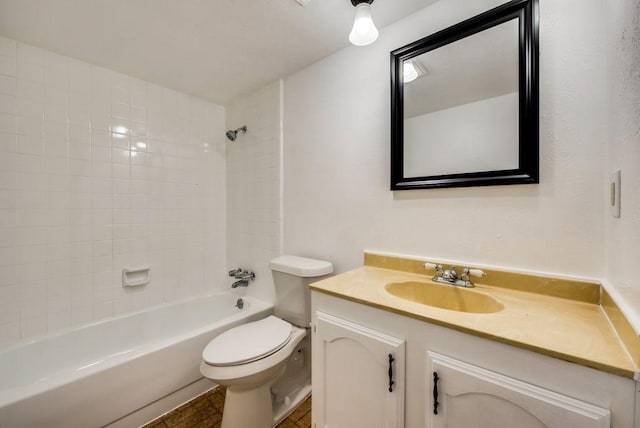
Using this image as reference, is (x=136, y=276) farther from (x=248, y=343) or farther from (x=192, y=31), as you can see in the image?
(x=192, y=31)

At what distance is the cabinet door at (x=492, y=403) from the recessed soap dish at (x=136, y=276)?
6.96 ft

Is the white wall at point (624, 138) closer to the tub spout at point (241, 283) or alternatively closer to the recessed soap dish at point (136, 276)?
the tub spout at point (241, 283)

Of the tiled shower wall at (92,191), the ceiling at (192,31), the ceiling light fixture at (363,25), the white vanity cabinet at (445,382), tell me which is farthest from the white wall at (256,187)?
the white vanity cabinet at (445,382)

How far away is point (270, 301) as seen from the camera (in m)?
2.06

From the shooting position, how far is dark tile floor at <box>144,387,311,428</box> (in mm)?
1420

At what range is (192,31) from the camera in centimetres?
144

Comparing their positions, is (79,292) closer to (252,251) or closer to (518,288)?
(252,251)

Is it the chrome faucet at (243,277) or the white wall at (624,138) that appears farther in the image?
the chrome faucet at (243,277)

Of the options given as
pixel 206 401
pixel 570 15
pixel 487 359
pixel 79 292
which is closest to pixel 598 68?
pixel 570 15

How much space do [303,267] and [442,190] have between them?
869 millimetres

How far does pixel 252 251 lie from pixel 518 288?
1.85m

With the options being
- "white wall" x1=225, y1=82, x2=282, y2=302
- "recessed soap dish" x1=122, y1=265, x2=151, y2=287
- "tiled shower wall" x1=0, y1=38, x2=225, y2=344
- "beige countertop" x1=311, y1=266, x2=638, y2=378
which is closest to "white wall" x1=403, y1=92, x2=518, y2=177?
"beige countertop" x1=311, y1=266, x2=638, y2=378

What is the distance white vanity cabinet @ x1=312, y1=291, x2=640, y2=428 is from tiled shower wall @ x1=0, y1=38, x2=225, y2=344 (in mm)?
1655

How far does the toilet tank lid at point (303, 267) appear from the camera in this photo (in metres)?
1.51
